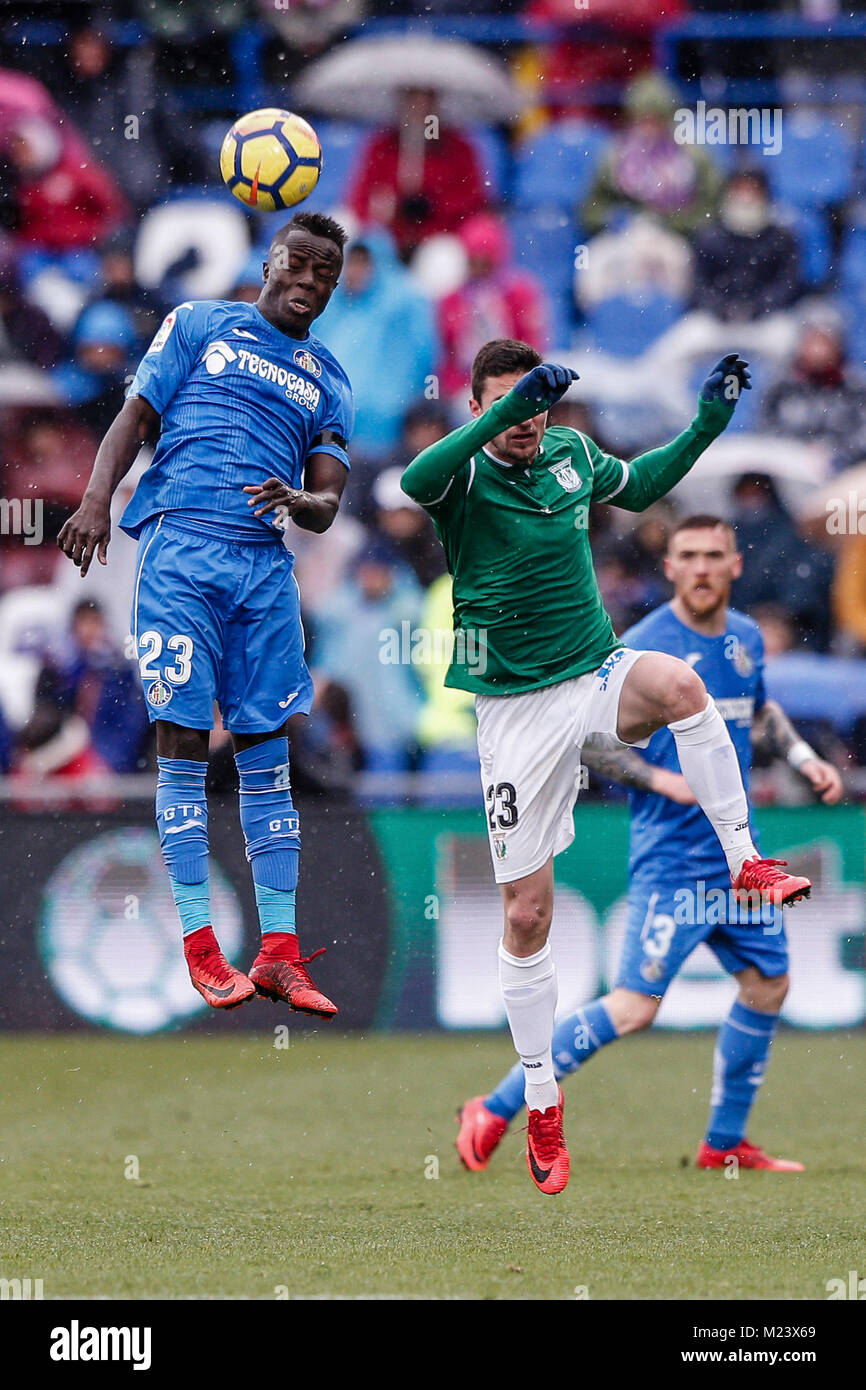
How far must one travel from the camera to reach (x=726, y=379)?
6137mm

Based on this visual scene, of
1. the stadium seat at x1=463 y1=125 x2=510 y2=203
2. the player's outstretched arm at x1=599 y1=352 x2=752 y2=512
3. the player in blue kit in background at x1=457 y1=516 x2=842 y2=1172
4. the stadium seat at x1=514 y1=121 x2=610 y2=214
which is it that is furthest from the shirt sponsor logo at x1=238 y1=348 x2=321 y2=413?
the stadium seat at x1=514 y1=121 x2=610 y2=214

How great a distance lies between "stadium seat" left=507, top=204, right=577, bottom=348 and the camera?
43.8ft

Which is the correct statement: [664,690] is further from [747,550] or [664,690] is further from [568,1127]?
[747,550]

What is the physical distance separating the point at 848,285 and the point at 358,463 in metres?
4.39

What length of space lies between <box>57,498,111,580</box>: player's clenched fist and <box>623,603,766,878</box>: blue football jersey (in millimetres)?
2513

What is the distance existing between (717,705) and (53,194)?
7.37 metres

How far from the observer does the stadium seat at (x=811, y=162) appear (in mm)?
14469

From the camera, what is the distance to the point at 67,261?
42.8 ft

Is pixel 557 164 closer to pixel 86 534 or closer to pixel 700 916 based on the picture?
pixel 700 916

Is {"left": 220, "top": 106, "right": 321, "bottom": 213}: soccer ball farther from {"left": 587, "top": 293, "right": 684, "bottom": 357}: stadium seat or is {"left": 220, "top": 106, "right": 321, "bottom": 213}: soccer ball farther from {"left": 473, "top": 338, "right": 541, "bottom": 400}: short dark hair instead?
{"left": 587, "top": 293, "right": 684, "bottom": 357}: stadium seat

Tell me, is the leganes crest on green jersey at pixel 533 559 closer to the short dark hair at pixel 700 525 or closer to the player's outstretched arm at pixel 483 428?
the player's outstretched arm at pixel 483 428

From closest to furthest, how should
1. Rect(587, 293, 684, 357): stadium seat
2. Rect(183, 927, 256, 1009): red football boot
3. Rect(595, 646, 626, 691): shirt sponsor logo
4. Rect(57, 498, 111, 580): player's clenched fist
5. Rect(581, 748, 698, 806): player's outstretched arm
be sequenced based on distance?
Rect(183, 927, 256, 1009): red football boot
Rect(57, 498, 111, 580): player's clenched fist
Rect(595, 646, 626, 691): shirt sponsor logo
Rect(581, 748, 698, 806): player's outstretched arm
Rect(587, 293, 684, 357): stadium seat

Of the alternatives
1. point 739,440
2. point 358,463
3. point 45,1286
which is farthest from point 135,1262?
point 739,440

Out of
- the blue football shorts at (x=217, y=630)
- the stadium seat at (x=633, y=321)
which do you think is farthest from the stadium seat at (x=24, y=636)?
the blue football shorts at (x=217, y=630)
